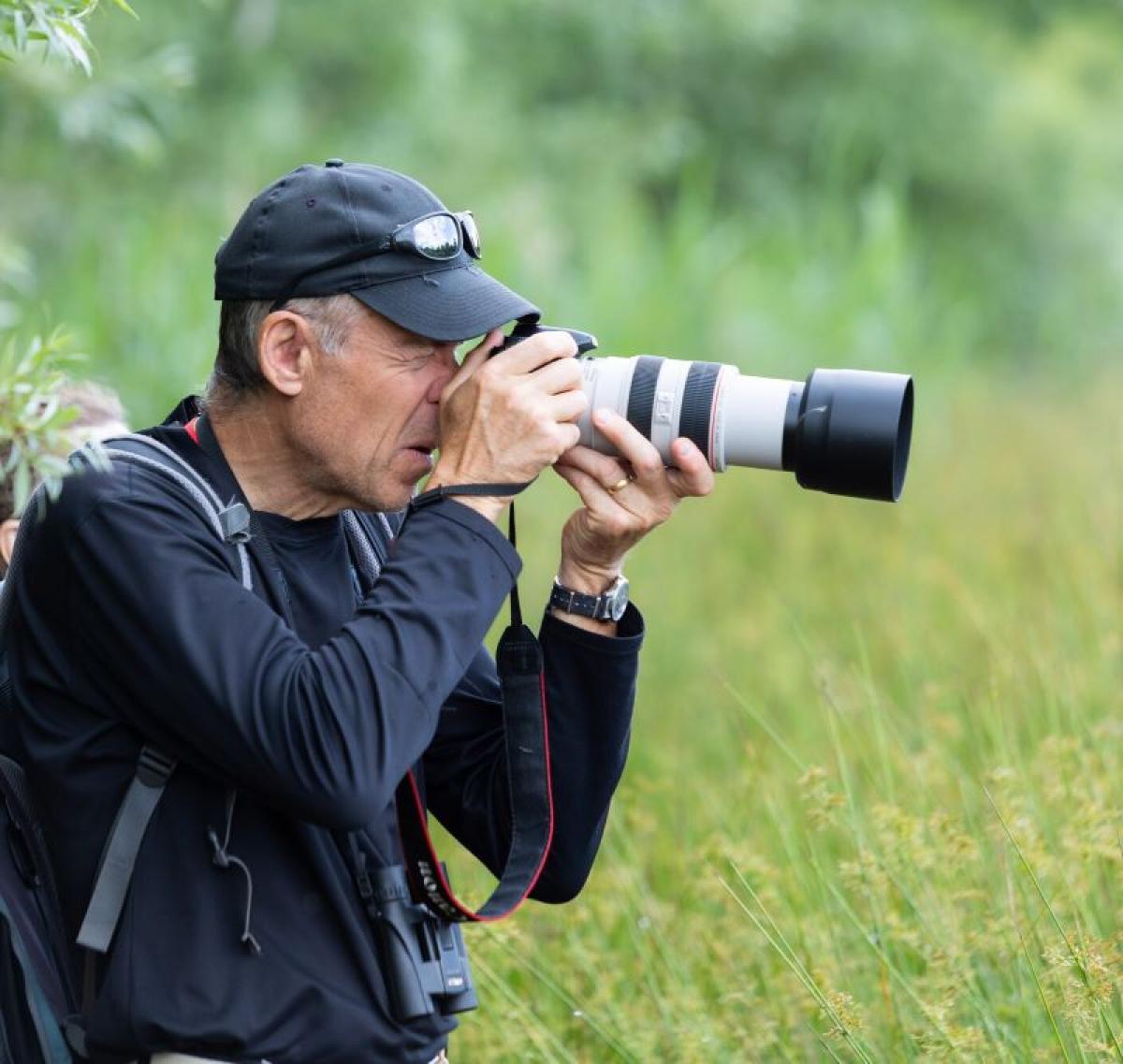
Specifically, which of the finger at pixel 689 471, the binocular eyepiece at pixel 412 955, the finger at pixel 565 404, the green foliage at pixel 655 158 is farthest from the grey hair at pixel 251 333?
the green foliage at pixel 655 158

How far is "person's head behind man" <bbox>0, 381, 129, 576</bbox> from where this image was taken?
2.67 meters

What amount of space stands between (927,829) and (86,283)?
4412mm

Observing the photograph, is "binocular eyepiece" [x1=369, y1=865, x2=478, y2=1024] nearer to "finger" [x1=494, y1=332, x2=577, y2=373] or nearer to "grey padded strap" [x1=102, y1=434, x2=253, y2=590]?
"grey padded strap" [x1=102, y1=434, x2=253, y2=590]

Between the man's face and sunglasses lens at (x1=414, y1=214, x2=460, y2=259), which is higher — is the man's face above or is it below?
below

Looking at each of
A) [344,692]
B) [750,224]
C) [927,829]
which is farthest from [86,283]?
[750,224]

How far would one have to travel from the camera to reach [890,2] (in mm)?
12875

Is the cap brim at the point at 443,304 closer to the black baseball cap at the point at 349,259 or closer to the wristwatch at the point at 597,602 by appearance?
the black baseball cap at the point at 349,259

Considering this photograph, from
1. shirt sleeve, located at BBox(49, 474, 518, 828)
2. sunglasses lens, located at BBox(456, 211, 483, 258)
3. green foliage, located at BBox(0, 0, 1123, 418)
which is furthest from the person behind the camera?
green foliage, located at BBox(0, 0, 1123, 418)

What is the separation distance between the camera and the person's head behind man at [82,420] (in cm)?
267

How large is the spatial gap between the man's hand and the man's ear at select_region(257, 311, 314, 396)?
0.33 m

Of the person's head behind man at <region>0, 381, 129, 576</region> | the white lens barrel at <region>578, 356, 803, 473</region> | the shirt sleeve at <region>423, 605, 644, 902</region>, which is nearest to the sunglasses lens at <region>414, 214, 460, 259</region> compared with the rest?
the white lens barrel at <region>578, 356, 803, 473</region>

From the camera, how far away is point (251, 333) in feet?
6.67

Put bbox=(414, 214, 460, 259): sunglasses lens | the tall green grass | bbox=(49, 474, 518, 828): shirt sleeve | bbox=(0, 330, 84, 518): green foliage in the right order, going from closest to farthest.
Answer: bbox=(0, 330, 84, 518): green foliage < bbox=(49, 474, 518, 828): shirt sleeve < bbox=(414, 214, 460, 259): sunglasses lens < the tall green grass

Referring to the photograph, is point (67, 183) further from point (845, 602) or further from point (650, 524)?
point (650, 524)
